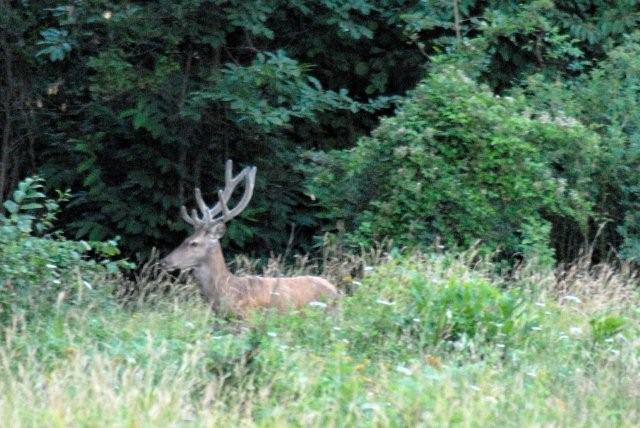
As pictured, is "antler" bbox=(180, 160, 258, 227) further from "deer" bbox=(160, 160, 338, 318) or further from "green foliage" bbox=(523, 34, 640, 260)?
"green foliage" bbox=(523, 34, 640, 260)

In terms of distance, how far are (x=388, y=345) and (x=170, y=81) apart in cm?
626

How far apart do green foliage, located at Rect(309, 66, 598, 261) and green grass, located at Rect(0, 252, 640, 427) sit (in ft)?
7.00

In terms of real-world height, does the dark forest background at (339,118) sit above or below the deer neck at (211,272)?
above

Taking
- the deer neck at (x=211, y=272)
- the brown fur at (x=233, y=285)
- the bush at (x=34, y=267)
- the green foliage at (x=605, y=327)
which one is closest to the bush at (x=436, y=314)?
the green foliage at (x=605, y=327)

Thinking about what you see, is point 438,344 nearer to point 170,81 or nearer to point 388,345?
point 388,345

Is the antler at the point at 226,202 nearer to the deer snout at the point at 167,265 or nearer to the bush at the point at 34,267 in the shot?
the deer snout at the point at 167,265

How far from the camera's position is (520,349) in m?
7.95

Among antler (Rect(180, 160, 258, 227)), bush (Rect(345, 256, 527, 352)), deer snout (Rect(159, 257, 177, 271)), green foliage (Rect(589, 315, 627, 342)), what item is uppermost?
green foliage (Rect(589, 315, 627, 342))

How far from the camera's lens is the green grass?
6.25m

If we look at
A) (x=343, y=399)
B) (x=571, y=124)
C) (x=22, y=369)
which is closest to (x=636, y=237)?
(x=571, y=124)

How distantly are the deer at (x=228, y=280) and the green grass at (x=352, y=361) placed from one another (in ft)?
2.50

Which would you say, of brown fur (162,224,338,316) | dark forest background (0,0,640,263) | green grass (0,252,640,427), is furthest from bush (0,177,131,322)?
dark forest background (0,0,640,263)

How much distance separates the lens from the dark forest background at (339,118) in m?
12.0

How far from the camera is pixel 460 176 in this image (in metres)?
11.9
